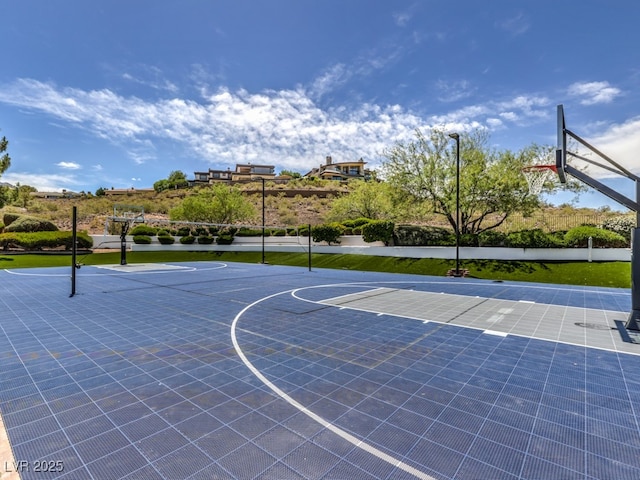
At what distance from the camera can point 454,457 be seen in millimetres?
2971

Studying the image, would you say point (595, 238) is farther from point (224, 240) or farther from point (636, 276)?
point (224, 240)

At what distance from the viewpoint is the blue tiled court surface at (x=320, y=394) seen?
293 centimetres

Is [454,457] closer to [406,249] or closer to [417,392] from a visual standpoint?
[417,392]

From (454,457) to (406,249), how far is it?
21.2 metres

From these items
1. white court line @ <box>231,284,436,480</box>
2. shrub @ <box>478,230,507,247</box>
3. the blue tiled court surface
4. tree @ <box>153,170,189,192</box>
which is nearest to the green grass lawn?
shrub @ <box>478,230,507,247</box>

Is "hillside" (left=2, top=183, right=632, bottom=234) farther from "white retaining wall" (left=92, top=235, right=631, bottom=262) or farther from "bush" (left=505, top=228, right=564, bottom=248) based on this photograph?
"white retaining wall" (left=92, top=235, right=631, bottom=262)

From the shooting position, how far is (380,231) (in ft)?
82.7

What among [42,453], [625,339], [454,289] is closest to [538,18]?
[454,289]

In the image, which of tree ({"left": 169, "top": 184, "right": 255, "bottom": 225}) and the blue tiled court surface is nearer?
the blue tiled court surface

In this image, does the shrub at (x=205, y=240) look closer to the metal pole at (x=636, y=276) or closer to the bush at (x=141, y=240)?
the bush at (x=141, y=240)

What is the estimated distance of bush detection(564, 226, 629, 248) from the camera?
1750 centimetres

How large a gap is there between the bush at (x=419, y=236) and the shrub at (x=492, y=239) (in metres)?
2.00

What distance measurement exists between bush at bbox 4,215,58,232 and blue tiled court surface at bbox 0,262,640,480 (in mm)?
28713

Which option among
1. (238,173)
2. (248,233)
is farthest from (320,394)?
(238,173)
